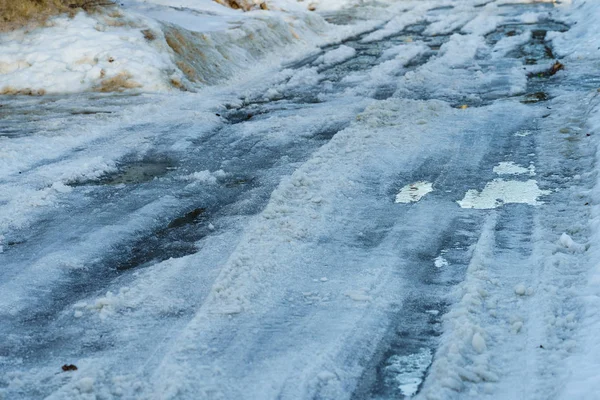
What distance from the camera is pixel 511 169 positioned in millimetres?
6160

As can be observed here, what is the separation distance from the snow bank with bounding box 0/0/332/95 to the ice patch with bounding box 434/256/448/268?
A: 6744 millimetres

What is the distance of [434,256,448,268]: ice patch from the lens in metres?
4.39

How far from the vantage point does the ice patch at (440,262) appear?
439 centimetres

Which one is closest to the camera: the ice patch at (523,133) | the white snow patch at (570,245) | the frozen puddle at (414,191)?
the white snow patch at (570,245)

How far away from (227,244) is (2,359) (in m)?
1.71

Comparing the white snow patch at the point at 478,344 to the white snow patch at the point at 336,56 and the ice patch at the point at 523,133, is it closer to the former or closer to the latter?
the ice patch at the point at 523,133

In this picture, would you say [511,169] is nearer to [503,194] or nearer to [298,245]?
[503,194]

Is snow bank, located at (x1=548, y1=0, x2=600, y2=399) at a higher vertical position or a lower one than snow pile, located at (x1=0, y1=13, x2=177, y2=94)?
higher

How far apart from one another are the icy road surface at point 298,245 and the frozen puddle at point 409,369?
1 cm

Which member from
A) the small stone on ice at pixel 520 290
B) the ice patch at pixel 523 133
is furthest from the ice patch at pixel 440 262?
the ice patch at pixel 523 133

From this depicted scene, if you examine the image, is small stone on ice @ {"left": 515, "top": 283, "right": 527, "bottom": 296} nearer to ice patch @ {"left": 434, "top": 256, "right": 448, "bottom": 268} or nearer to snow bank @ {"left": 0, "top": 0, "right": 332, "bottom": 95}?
ice patch @ {"left": 434, "top": 256, "right": 448, "bottom": 268}

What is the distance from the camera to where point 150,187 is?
6.13 metres

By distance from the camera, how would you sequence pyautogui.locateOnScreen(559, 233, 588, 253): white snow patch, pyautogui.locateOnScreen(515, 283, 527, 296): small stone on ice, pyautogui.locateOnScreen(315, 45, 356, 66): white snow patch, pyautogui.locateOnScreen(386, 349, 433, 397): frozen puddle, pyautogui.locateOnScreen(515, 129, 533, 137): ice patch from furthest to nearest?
pyautogui.locateOnScreen(315, 45, 356, 66): white snow patch → pyautogui.locateOnScreen(515, 129, 533, 137): ice patch → pyautogui.locateOnScreen(559, 233, 588, 253): white snow patch → pyautogui.locateOnScreen(515, 283, 527, 296): small stone on ice → pyautogui.locateOnScreen(386, 349, 433, 397): frozen puddle

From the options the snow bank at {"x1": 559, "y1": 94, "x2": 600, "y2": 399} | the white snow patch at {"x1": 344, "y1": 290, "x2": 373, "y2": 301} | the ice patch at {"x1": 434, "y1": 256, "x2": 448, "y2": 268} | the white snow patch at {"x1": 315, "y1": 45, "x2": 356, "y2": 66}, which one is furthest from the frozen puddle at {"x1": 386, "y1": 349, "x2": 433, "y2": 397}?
the white snow patch at {"x1": 315, "y1": 45, "x2": 356, "y2": 66}
